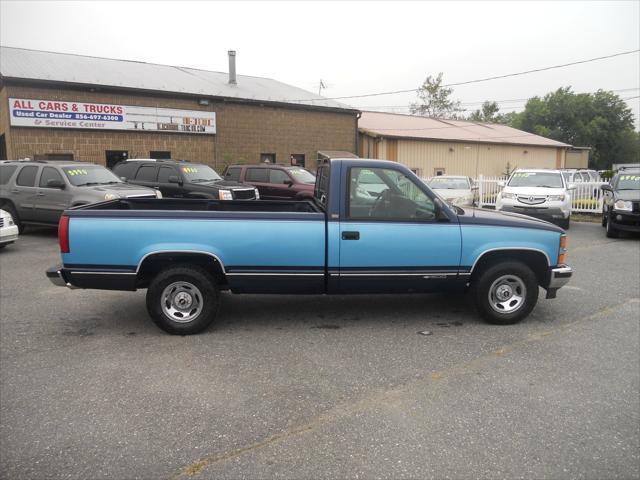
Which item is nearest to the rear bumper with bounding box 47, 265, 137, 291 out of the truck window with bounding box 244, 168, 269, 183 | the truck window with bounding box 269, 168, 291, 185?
the truck window with bounding box 269, 168, 291, 185

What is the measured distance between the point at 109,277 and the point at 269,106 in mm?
19560

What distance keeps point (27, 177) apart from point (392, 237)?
10.3 m

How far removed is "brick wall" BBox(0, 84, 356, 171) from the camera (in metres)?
17.4

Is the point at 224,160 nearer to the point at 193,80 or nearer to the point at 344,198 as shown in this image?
the point at 193,80

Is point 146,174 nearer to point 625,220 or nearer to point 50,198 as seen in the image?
point 50,198

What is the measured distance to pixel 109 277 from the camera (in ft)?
16.4

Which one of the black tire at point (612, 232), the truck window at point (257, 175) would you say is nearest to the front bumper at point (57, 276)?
the truck window at point (257, 175)

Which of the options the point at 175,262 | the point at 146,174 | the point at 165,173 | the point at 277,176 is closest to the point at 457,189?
the point at 277,176

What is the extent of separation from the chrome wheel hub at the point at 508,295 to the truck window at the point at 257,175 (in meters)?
10.7

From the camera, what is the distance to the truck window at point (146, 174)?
13656mm

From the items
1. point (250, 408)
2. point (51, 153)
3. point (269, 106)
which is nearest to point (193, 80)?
point (269, 106)

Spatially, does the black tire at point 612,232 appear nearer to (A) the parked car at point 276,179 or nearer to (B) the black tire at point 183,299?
(A) the parked car at point 276,179

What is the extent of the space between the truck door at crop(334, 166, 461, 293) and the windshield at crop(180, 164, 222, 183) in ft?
28.9

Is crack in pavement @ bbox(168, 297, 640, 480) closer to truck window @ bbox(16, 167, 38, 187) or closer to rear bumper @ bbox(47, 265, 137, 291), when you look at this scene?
rear bumper @ bbox(47, 265, 137, 291)
